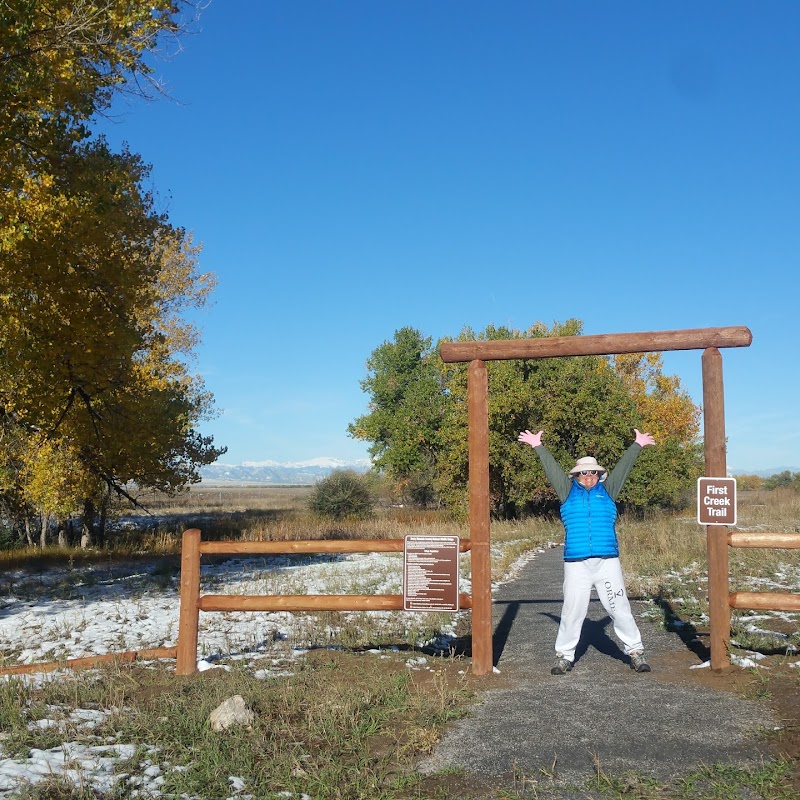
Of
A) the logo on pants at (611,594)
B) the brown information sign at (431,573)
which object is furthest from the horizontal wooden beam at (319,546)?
the logo on pants at (611,594)

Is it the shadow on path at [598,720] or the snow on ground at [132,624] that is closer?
the snow on ground at [132,624]

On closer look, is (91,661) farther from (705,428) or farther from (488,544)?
(705,428)

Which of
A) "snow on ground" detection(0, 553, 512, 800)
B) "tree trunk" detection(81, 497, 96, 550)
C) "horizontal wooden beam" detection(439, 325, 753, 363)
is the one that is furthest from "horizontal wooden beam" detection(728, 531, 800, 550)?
"tree trunk" detection(81, 497, 96, 550)

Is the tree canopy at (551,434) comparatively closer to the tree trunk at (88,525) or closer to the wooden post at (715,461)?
the tree trunk at (88,525)

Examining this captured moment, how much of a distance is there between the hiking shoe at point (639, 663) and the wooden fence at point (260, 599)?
5.38 feet

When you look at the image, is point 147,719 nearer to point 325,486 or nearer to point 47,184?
point 47,184

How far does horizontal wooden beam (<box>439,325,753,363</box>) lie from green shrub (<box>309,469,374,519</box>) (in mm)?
26812

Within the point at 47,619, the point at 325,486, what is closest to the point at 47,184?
the point at 47,619

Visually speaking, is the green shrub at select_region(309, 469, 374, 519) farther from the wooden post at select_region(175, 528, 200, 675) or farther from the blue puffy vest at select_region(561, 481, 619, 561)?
the blue puffy vest at select_region(561, 481, 619, 561)

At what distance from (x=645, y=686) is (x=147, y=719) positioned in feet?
13.9

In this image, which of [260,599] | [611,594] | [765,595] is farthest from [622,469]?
[260,599]

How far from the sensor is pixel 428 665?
8.10 metres

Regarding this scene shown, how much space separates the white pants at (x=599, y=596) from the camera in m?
7.47

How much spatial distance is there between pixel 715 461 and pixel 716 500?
1.28 ft
